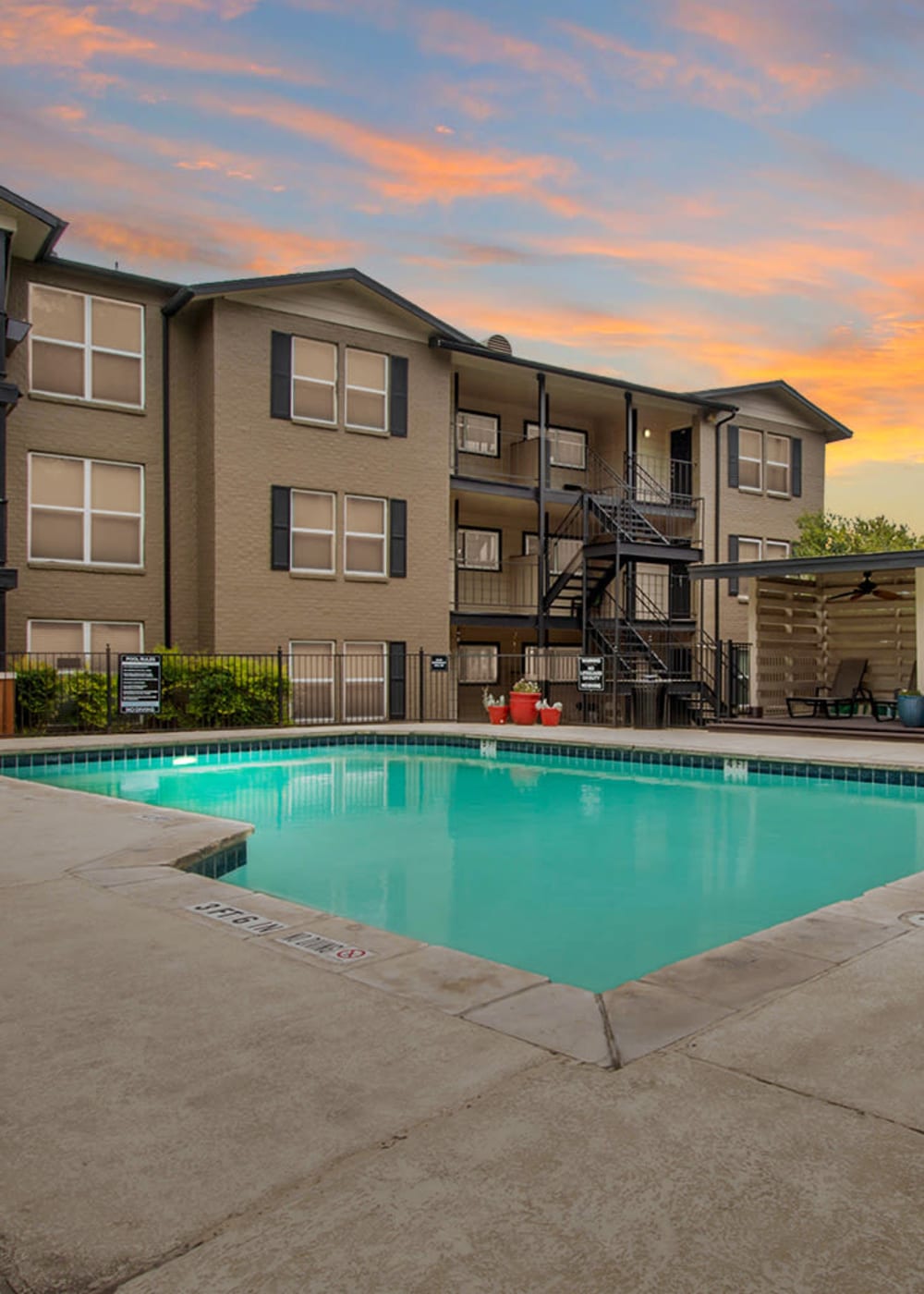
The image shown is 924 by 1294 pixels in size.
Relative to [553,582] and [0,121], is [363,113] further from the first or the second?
[553,582]

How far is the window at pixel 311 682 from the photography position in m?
18.8

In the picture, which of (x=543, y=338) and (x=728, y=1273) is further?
(x=543, y=338)

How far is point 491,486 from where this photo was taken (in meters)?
21.6

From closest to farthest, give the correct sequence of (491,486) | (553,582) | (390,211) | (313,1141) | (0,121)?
1. (313,1141)
2. (0,121)
3. (390,211)
4. (491,486)
5. (553,582)

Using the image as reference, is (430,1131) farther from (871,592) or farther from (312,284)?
(312,284)

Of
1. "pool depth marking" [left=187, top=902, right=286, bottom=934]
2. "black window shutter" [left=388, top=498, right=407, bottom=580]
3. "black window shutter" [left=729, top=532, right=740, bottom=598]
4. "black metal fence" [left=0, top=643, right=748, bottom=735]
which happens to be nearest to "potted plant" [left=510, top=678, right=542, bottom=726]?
"black metal fence" [left=0, top=643, right=748, bottom=735]

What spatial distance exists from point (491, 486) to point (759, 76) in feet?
34.0

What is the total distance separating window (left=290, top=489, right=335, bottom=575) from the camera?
19.1 meters

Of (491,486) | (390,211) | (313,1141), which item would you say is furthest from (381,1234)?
(491,486)

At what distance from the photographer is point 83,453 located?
17.2 m

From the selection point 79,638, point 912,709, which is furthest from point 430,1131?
point 79,638

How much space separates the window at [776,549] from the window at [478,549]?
7.53 m

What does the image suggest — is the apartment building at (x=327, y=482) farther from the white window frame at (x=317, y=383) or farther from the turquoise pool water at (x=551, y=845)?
the turquoise pool water at (x=551, y=845)

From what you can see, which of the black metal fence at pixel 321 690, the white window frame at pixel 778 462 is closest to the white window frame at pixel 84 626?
the black metal fence at pixel 321 690
